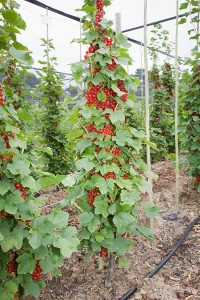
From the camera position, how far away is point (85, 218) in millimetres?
2318

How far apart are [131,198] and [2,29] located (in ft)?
4.78

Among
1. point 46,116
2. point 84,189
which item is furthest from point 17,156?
point 46,116

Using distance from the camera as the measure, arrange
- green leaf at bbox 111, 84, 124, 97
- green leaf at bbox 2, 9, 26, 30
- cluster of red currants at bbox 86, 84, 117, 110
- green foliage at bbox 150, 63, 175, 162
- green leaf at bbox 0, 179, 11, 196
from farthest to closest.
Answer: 1. green foliage at bbox 150, 63, 175, 162
2. cluster of red currants at bbox 86, 84, 117, 110
3. green leaf at bbox 111, 84, 124, 97
4. green leaf at bbox 0, 179, 11, 196
5. green leaf at bbox 2, 9, 26, 30

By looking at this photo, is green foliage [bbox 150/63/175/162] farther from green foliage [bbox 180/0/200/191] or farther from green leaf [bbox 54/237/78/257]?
green leaf [bbox 54/237/78/257]

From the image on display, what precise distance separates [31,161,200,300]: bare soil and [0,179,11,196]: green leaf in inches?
48.8

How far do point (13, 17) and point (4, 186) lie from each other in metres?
0.80

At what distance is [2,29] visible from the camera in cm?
140

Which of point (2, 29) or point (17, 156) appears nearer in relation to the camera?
point (2, 29)

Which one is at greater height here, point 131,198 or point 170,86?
point 170,86

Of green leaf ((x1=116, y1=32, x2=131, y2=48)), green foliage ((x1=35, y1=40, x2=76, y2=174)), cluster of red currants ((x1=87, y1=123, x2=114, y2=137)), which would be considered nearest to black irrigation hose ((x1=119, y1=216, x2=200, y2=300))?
cluster of red currants ((x1=87, y1=123, x2=114, y2=137))

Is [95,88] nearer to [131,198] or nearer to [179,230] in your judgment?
[131,198]

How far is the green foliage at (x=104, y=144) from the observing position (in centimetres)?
226

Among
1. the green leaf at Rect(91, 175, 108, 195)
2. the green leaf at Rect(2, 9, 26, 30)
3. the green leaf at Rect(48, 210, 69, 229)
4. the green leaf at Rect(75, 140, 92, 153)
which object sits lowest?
the green leaf at Rect(48, 210, 69, 229)

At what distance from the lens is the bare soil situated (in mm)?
2453
